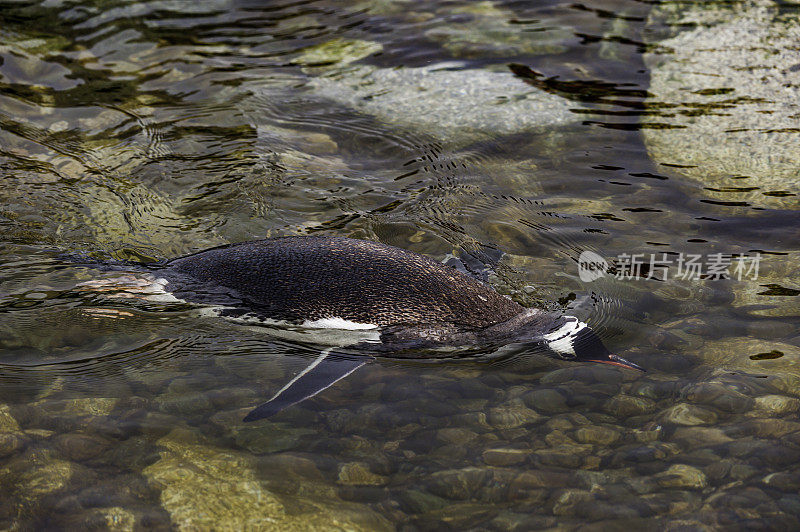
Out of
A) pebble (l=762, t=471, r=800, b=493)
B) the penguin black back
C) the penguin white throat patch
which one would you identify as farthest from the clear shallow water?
the penguin black back

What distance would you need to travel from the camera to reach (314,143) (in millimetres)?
6203

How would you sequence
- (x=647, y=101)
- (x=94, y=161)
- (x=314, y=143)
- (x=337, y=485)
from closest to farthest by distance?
(x=337, y=485) < (x=94, y=161) < (x=314, y=143) < (x=647, y=101)

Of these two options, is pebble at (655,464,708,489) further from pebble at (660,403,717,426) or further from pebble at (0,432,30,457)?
pebble at (0,432,30,457)

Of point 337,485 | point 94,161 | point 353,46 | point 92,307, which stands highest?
point 353,46

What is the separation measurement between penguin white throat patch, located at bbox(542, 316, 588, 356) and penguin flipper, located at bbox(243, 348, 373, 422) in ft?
2.99

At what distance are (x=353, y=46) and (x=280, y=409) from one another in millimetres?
5236

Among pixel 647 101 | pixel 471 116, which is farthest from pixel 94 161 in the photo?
pixel 647 101

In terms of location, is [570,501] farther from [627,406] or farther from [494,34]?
[494,34]

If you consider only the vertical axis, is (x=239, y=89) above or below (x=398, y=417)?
above

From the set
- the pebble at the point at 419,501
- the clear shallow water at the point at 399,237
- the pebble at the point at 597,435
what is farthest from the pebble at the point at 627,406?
the pebble at the point at 419,501

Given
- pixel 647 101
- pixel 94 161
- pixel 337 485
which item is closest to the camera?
pixel 337 485

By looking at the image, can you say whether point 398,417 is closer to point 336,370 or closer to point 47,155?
point 336,370

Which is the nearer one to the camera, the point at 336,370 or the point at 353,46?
the point at 336,370

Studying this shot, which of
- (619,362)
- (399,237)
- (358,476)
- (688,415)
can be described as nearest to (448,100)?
(399,237)
